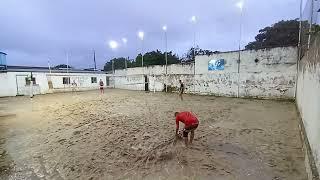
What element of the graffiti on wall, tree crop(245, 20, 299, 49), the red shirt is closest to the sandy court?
the red shirt

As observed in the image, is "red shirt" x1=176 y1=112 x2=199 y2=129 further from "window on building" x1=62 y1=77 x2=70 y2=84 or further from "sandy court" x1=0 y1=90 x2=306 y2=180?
"window on building" x1=62 y1=77 x2=70 y2=84

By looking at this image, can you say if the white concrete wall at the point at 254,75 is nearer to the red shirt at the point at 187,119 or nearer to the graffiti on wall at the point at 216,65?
the graffiti on wall at the point at 216,65

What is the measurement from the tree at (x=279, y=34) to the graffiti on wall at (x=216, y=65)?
795 cm

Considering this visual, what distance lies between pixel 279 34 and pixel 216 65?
44.6 ft

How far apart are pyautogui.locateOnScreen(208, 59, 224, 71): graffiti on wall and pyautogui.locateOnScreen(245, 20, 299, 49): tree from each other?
313 inches

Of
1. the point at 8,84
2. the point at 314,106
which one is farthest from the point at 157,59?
the point at 314,106

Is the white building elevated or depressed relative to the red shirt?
elevated

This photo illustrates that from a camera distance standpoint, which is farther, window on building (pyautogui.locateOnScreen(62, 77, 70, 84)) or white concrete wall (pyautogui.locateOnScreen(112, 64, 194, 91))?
window on building (pyautogui.locateOnScreen(62, 77, 70, 84))

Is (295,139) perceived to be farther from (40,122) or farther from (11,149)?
(40,122)

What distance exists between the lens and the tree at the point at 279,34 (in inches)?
1039

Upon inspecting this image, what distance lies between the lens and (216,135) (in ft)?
26.3

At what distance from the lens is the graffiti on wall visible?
20.1 meters

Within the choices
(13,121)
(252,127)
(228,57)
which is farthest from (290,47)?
(13,121)

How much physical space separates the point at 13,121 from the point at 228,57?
54.5 feet
